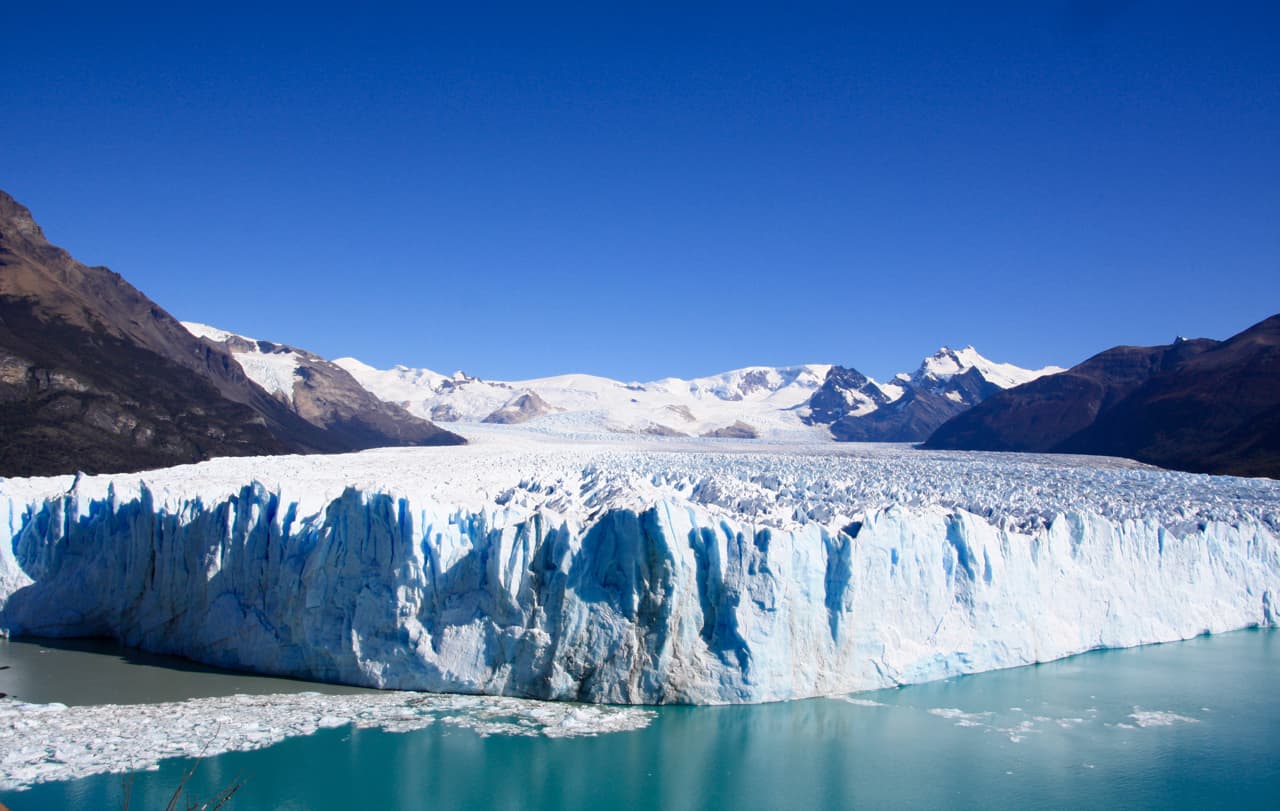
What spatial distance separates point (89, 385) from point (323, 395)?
103 feet

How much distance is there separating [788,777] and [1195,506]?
13.2 metres

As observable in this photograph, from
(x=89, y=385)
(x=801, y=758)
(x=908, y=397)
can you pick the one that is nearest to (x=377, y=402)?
(x=89, y=385)

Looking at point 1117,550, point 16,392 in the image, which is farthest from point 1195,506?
point 16,392

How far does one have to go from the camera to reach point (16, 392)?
28.7 meters

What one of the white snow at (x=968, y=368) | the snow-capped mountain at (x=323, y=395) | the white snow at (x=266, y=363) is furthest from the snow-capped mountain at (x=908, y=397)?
the white snow at (x=266, y=363)

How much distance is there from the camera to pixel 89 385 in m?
31.1

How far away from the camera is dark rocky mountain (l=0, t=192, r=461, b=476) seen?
2758 centimetres

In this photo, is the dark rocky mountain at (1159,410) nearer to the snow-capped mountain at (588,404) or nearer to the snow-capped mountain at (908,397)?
the snow-capped mountain at (908,397)

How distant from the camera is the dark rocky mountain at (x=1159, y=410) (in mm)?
35812

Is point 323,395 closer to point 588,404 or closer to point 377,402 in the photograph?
point 377,402

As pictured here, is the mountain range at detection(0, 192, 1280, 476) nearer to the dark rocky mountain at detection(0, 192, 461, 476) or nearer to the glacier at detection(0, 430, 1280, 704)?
the dark rocky mountain at detection(0, 192, 461, 476)

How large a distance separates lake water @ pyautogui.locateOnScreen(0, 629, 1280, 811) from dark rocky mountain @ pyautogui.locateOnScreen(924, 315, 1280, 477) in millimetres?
22270

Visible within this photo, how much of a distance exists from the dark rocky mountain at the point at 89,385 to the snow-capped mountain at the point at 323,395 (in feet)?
36.2

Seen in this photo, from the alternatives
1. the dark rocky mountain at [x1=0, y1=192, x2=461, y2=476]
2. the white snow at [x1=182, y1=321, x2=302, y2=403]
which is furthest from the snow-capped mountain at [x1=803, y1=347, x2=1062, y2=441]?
the dark rocky mountain at [x1=0, y1=192, x2=461, y2=476]
